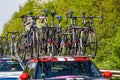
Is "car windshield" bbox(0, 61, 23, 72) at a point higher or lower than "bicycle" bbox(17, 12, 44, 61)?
lower

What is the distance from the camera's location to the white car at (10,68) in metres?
17.9

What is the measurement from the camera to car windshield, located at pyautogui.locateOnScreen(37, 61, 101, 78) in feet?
38.2

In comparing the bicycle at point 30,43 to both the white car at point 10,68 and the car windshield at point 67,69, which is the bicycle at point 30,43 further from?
the car windshield at point 67,69

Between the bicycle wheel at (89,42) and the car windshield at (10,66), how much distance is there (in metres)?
3.69

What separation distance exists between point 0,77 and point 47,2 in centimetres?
5063

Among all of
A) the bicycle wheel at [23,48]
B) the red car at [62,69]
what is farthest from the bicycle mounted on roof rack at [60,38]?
the red car at [62,69]

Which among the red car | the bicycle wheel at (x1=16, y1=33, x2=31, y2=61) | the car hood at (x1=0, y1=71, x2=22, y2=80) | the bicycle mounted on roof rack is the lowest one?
the car hood at (x1=0, y1=71, x2=22, y2=80)

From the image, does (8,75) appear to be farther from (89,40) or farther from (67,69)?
(67,69)

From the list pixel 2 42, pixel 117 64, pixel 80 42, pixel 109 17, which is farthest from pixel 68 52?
pixel 109 17

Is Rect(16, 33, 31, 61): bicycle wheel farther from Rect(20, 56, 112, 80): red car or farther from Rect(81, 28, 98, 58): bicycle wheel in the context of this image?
Rect(20, 56, 112, 80): red car

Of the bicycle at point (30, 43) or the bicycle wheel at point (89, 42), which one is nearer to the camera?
the bicycle wheel at point (89, 42)

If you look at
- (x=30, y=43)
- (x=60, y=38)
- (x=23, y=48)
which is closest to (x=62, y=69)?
(x=60, y=38)

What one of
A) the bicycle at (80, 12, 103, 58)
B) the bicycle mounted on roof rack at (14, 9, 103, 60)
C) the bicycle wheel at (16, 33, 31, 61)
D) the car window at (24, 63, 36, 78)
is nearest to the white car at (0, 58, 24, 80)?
the bicycle wheel at (16, 33, 31, 61)

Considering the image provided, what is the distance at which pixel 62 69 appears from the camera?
38.6 ft
